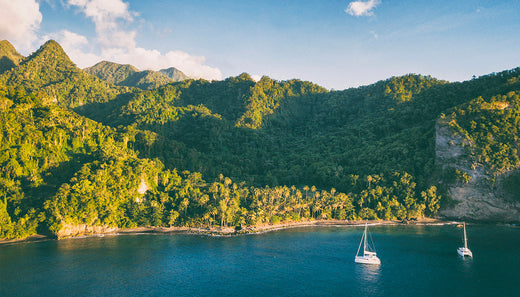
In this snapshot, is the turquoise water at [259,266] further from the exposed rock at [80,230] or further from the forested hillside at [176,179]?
the forested hillside at [176,179]

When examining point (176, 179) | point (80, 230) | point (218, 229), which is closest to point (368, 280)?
point (218, 229)

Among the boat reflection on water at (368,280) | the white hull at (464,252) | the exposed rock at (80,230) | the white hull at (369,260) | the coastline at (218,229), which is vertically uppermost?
the exposed rock at (80,230)

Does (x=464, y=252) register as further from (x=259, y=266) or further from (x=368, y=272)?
(x=259, y=266)

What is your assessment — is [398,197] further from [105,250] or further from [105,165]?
[105,165]

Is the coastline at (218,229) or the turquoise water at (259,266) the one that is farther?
the coastline at (218,229)

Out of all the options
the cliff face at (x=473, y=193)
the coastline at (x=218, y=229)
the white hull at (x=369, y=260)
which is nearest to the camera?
the white hull at (x=369, y=260)

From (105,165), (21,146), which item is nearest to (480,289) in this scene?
(105,165)

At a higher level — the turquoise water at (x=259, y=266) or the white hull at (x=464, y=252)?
the white hull at (x=464, y=252)

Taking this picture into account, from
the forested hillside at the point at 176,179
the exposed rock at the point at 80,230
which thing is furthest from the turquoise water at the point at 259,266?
the forested hillside at the point at 176,179
